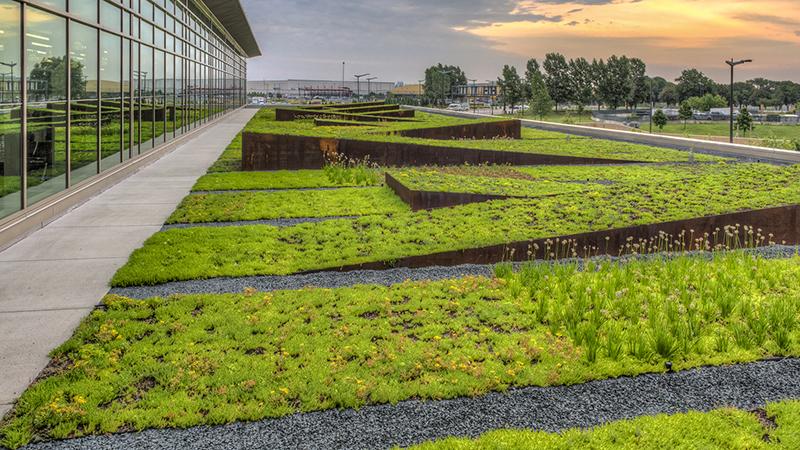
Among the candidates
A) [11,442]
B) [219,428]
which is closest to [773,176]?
[219,428]

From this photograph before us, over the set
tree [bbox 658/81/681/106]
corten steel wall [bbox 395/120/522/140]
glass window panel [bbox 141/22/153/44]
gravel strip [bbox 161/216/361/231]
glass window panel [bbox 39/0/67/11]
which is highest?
tree [bbox 658/81/681/106]

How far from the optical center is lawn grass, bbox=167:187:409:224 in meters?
13.0

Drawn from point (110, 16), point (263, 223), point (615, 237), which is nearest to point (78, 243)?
point (263, 223)

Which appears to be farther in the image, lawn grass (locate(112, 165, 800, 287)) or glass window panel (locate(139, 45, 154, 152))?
glass window panel (locate(139, 45, 154, 152))

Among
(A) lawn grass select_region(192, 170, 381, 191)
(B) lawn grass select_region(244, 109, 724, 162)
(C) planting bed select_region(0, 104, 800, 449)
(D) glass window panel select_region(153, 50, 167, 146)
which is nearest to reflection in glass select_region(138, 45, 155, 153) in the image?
(D) glass window panel select_region(153, 50, 167, 146)

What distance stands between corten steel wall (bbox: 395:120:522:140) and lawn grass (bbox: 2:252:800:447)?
65.3ft

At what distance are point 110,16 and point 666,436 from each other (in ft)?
56.9

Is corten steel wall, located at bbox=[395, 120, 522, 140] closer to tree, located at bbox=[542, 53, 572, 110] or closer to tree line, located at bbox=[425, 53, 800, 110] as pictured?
tree line, located at bbox=[425, 53, 800, 110]

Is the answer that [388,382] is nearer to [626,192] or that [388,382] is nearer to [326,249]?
[326,249]

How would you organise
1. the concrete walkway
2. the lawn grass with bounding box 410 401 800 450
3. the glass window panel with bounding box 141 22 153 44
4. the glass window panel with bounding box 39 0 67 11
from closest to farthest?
the lawn grass with bounding box 410 401 800 450 → the concrete walkway → the glass window panel with bounding box 39 0 67 11 → the glass window panel with bounding box 141 22 153 44

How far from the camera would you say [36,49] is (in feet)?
38.1

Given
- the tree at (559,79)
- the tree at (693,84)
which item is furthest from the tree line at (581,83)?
the tree at (693,84)

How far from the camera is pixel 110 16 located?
55.6 feet

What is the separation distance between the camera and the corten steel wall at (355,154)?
20625 mm
